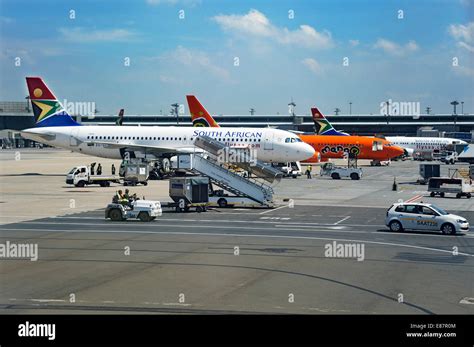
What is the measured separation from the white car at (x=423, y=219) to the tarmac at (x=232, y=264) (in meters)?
0.56

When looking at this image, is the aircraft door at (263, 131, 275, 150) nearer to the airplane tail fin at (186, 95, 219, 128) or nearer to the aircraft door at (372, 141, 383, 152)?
the airplane tail fin at (186, 95, 219, 128)

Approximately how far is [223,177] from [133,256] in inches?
953

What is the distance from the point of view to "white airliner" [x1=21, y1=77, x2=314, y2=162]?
265 feet

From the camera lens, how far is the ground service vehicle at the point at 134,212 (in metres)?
43.5

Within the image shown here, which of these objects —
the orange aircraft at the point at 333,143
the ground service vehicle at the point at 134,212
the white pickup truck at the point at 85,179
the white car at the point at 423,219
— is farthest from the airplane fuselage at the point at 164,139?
the white car at the point at 423,219

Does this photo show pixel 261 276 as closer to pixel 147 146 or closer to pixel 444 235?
pixel 444 235

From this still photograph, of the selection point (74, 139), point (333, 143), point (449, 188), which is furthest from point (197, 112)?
point (449, 188)

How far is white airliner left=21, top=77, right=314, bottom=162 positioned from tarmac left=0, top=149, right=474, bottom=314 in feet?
90.0

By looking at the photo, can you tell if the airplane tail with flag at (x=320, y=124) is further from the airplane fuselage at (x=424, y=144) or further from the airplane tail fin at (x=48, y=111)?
the airplane tail fin at (x=48, y=111)

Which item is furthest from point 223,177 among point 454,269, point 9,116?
point 9,116

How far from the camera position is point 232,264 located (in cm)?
2880

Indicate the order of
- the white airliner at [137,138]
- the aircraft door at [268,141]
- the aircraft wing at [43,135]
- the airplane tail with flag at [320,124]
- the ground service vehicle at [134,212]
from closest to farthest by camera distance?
the ground service vehicle at [134,212], the aircraft door at [268,141], the white airliner at [137,138], the aircraft wing at [43,135], the airplane tail with flag at [320,124]

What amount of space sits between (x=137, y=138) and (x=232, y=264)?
5729 cm

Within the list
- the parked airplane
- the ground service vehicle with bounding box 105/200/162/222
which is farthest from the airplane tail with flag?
the ground service vehicle with bounding box 105/200/162/222
